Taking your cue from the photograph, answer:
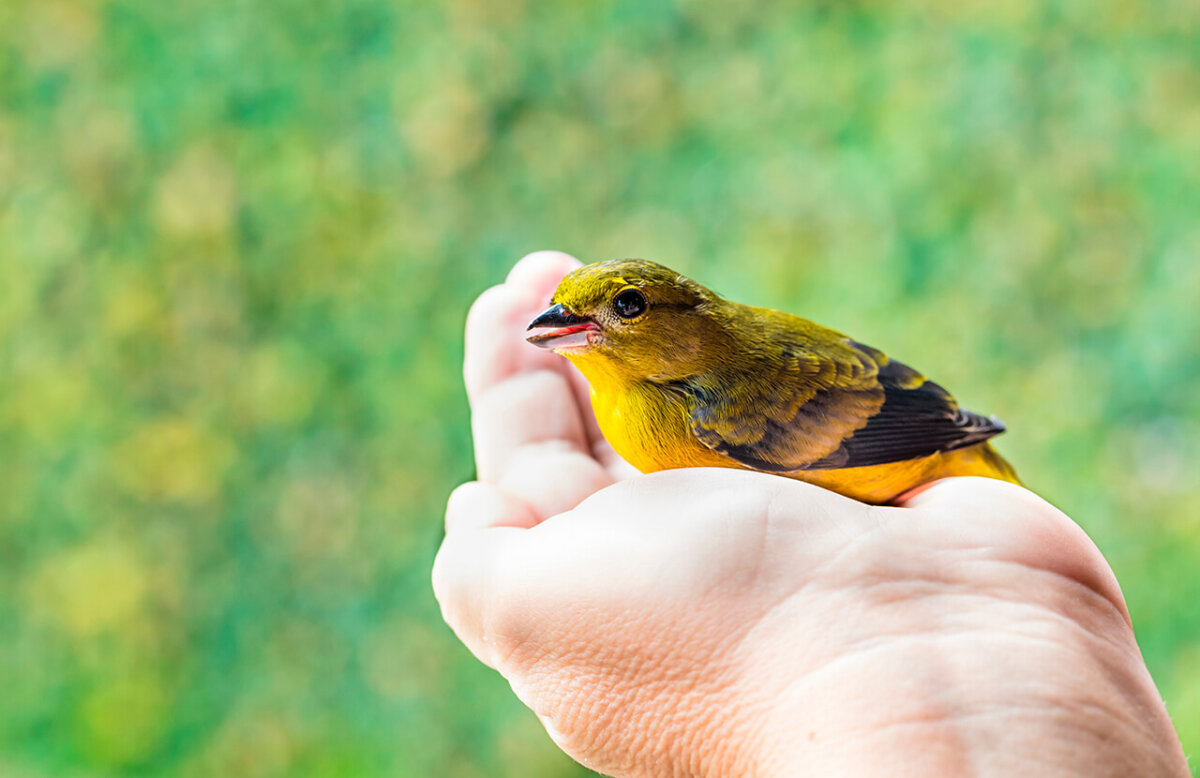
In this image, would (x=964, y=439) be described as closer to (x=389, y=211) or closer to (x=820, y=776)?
(x=820, y=776)

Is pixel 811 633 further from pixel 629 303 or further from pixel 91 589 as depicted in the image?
pixel 91 589

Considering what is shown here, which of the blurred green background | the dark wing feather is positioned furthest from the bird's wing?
the blurred green background

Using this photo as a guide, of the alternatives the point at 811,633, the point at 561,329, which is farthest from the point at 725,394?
the point at 811,633

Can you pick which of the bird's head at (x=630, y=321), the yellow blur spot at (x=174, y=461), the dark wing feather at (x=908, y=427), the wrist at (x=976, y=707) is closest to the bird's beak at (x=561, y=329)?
the bird's head at (x=630, y=321)

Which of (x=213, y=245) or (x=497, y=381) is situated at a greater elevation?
(x=213, y=245)

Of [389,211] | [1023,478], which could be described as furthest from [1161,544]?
[389,211]

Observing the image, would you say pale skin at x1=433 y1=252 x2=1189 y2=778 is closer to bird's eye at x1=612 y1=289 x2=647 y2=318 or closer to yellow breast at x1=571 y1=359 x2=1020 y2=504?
yellow breast at x1=571 y1=359 x2=1020 y2=504

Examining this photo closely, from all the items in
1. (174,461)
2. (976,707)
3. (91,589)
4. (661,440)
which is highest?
(661,440)
